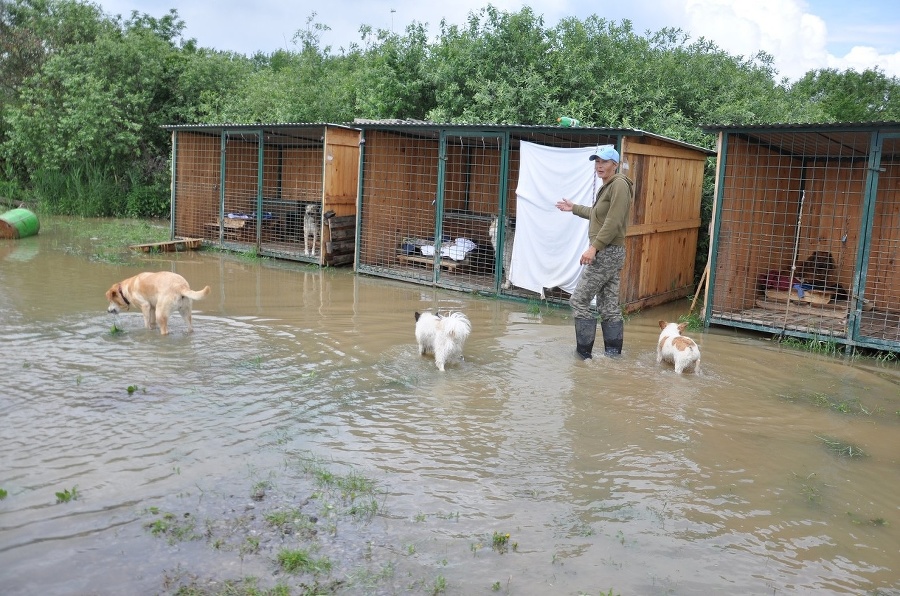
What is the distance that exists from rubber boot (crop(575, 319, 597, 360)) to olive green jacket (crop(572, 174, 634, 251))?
78 centimetres

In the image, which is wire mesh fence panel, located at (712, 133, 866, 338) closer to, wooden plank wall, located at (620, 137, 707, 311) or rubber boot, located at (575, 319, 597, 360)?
wooden plank wall, located at (620, 137, 707, 311)

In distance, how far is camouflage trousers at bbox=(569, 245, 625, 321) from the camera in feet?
25.6

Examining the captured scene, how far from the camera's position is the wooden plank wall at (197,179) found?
1667 cm

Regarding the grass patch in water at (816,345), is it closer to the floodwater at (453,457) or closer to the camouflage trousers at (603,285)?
the floodwater at (453,457)

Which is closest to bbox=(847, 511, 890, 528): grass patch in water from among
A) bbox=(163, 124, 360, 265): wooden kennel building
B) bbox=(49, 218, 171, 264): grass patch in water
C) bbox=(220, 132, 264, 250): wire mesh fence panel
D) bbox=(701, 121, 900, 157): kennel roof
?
bbox=(701, 121, 900, 157): kennel roof

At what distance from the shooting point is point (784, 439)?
5.81m

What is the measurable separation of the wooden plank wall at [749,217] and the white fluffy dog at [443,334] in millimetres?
4341

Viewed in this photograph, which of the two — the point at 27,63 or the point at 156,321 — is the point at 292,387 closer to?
the point at 156,321

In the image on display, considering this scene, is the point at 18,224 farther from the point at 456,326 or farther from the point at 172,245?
the point at 456,326

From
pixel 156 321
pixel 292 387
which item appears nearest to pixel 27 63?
pixel 156 321

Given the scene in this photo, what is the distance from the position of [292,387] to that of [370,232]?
283 inches

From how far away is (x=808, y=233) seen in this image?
11844 millimetres

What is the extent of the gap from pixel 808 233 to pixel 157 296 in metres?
9.65

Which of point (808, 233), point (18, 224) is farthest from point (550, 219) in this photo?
point (18, 224)
